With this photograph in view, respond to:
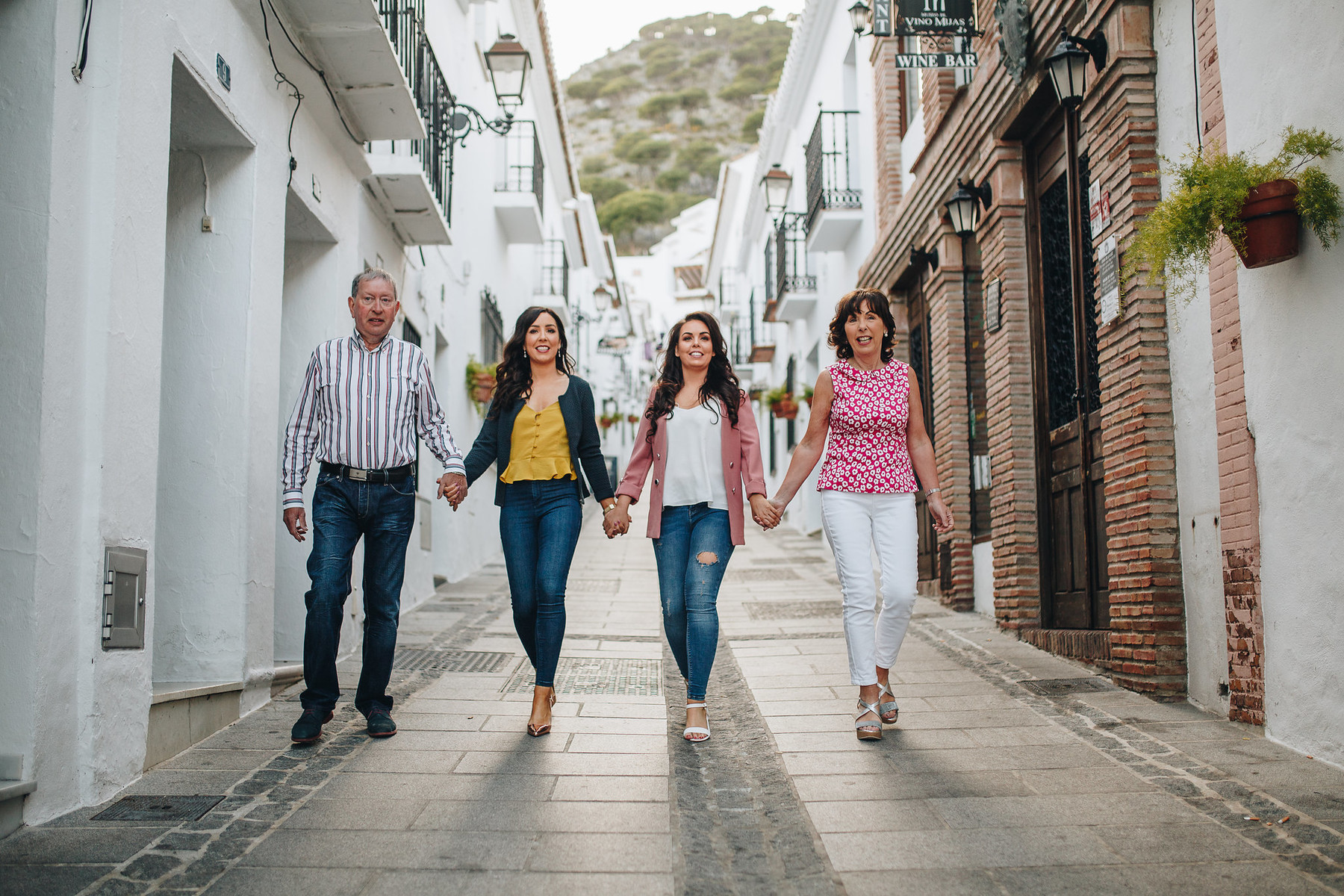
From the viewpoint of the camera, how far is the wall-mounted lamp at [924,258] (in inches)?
410

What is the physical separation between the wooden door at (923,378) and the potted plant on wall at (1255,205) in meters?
6.52

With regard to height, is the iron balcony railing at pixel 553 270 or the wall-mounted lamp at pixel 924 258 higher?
the iron balcony railing at pixel 553 270

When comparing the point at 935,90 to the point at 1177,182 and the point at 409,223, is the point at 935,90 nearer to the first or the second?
the point at 409,223

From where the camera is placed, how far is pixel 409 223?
30.7 ft

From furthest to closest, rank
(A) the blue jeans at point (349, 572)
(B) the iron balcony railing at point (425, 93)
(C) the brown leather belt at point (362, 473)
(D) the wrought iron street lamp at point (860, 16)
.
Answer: (D) the wrought iron street lamp at point (860, 16) < (B) the iron balcony railing at point (425, 93) < (C) the brown leather belt at point (362, 473) < (A) the blue jeans at point (349, 572)

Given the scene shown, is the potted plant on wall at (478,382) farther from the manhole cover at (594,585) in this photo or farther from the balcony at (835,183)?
the balcony at (835,183)

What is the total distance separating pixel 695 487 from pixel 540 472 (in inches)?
25.5

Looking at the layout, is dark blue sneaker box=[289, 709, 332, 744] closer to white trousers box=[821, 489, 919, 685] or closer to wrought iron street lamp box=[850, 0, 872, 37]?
white trousers box=[821, 489, 919, 685]

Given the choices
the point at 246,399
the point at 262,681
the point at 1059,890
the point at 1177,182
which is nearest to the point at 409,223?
the point at 246,399

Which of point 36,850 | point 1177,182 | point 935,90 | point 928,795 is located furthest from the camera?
point 935,90

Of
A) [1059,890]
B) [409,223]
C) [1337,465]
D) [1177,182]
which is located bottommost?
[1059,890]

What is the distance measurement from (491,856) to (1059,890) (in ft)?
5.00

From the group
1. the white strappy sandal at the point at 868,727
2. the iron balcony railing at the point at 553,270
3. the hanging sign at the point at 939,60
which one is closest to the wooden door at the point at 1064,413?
the hanging sign at the point at 939,60

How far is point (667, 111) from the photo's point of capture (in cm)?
8769
